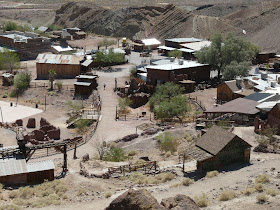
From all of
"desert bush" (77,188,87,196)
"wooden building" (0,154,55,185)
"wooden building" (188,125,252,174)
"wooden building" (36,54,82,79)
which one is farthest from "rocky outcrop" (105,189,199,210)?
"wooden building" (36,54,82,79)

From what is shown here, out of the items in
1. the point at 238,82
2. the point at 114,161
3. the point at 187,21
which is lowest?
the point at 114,161

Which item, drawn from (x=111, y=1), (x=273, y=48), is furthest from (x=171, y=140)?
(x=111, y=1)

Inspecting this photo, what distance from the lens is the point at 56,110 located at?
52.2m

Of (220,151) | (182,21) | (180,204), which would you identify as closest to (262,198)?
(180,204)

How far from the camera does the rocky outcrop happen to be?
1817 cm

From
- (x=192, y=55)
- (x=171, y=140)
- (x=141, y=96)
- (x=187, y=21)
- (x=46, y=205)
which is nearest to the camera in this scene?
(x=46, y=205)

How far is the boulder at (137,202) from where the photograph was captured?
18.1m

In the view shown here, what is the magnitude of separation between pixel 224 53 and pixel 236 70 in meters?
5.31

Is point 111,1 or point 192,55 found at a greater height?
point 111,1

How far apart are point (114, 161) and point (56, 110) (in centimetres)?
2155

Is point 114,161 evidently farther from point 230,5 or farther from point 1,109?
point 230,5

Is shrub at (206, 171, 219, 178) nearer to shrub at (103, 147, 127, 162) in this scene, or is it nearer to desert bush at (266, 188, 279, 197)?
desert bush at (266, 188, 279, 197)

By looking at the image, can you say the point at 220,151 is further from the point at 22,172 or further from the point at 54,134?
the point at 54,134

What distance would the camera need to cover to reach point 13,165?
90.4 feet
